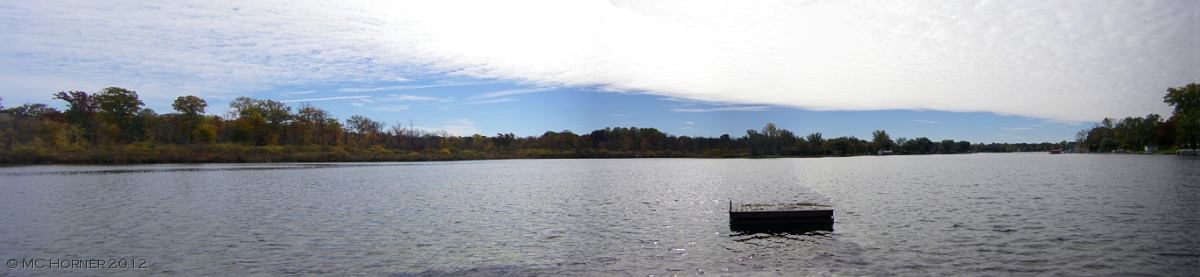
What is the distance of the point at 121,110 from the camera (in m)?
131

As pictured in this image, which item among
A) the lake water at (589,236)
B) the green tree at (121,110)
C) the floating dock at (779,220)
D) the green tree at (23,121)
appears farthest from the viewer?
the green tree at (121,110)

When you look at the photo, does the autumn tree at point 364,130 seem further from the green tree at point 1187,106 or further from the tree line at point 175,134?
the green tree at point 1187,106

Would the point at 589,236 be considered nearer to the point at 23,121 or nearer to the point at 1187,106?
the point at 23,121

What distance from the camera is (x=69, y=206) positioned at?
1384 inches

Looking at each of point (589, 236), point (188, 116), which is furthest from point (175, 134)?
point (589, 236)

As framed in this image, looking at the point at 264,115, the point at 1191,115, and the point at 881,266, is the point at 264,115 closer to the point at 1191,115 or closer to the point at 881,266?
the point at 881,266

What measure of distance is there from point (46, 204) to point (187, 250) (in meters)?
22.9

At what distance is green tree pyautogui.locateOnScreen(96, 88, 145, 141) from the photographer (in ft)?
425

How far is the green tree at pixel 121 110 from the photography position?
130 metres

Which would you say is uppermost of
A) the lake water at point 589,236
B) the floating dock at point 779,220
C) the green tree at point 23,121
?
the green tree at point 23,121

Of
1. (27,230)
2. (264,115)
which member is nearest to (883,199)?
(27,230)

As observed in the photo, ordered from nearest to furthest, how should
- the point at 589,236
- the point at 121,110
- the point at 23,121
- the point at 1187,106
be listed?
the point at 589,236 → the point at 23,121 → the point at 121,110 → the point at 1187,106

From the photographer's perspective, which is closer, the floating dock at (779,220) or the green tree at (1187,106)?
the floating dock at (779,220)

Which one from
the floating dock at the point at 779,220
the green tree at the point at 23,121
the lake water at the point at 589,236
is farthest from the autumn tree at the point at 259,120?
the floating dock at the point at 779,220
